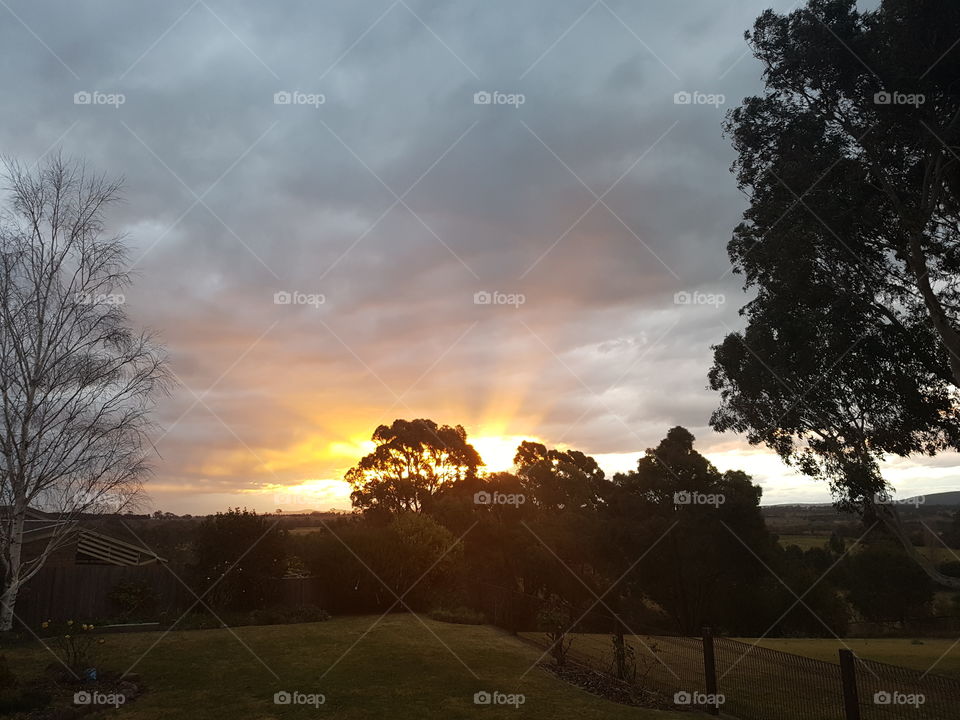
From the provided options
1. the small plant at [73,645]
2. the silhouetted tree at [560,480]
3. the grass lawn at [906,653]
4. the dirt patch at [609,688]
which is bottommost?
the grass lawn at [906,653]

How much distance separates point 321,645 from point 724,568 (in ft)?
79.4

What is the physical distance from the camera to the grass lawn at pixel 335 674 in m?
10.9

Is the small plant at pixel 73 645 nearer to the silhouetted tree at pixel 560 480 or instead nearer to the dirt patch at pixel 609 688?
the dirt patch at pixel 609 688

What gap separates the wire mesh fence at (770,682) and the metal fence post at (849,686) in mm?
14

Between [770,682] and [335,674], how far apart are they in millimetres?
9164

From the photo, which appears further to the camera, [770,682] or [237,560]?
[237,560]

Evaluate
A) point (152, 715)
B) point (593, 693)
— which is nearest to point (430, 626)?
point (593, 693)

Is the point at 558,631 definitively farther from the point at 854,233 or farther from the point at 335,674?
the point at 854,233

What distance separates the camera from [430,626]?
2072cm

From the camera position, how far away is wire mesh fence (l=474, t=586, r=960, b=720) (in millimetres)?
10008

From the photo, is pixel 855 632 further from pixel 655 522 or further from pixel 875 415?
pixel 875 415

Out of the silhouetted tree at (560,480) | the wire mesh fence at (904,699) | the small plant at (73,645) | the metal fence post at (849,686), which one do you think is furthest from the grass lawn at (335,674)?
the silhouetted tree at (560,480)

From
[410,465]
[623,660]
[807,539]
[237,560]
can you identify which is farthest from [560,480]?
[807,539]

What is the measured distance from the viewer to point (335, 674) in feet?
43.9
